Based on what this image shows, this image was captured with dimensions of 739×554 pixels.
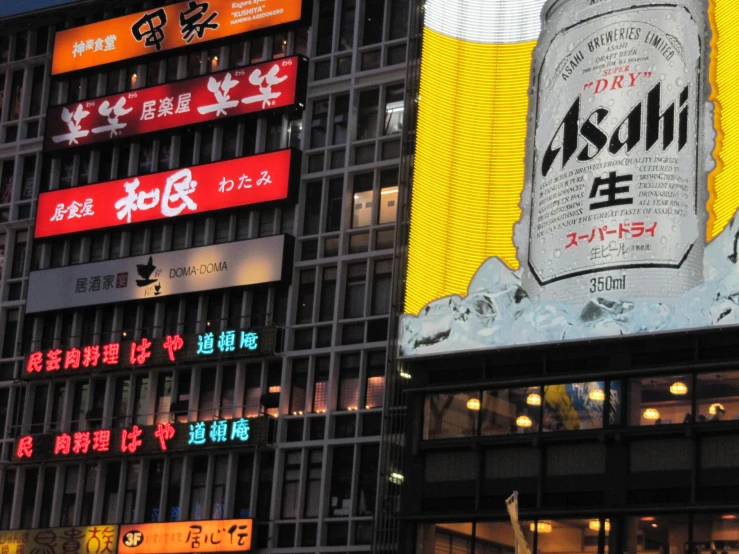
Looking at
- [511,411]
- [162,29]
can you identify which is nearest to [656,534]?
[511,411]

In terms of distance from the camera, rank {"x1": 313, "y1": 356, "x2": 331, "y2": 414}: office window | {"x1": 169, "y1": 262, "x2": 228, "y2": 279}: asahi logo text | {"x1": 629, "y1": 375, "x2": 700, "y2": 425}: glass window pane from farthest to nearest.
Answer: {"x1": 169, "y1": 262, "x2": 228, "y2": 279}: asahi logo text, {"x1": 313, "y1": 356, "x2": 331, "y2": 414}: office window, {"x1": 629, "y1": 375, "x2": 700, "y2": 425}: glass window pane

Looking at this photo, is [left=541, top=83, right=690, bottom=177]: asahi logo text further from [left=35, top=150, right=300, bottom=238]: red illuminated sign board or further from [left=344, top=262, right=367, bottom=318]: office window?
[left=35, top=150, right=300, bottom=238]: red illuminated sign board

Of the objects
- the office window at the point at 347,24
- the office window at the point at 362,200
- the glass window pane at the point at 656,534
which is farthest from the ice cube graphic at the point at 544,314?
the office window at the point at 347,24

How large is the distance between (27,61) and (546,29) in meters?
21.3

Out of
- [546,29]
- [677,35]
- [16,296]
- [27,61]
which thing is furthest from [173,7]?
[677,35]

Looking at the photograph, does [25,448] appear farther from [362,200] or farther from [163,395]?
[362,200]

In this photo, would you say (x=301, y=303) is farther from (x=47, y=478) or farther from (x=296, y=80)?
(x=47, y=478)

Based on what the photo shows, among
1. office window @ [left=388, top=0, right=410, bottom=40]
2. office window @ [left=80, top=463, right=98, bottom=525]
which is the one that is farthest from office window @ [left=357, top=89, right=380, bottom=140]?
office window @ [left=80, top=463, right=98, bottom=525]

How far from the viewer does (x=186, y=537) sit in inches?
1896

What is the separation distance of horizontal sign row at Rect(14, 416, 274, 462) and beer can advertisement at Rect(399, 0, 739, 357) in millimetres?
6249

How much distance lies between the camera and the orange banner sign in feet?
155

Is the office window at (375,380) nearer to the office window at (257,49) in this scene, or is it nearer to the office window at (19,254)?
the office window at (257,49)

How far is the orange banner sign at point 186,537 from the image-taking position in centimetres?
4731

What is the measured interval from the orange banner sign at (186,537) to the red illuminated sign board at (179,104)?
519 inches
